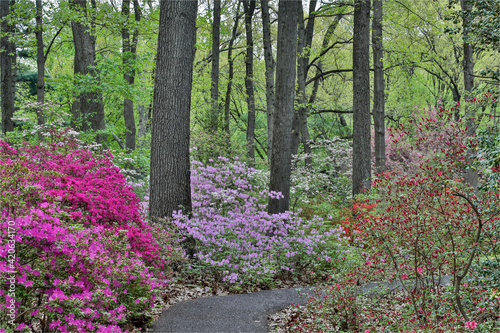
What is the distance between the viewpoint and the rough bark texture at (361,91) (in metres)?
8.48

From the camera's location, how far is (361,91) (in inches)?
335

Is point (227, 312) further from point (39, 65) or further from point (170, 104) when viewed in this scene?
point (39, 65)

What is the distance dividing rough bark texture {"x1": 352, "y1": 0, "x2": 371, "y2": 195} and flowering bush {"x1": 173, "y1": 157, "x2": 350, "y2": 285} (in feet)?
7.03

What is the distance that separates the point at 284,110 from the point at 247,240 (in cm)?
284

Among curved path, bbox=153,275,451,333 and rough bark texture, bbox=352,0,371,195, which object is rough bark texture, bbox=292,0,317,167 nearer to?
rough bark texture, bbox=352,0,371,195

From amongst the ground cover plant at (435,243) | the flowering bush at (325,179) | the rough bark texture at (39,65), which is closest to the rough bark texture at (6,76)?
the rough bark texture at (39,65)

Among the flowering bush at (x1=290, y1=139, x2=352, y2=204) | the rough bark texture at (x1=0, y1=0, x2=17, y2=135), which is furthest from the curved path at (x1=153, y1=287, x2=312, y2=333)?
the rough bark texture at (x1=0, y1=0, x2=17, y2=135)

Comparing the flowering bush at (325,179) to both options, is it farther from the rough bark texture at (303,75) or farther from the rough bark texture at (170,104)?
the rough bark texture at (170,104)

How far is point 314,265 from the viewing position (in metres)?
6.60

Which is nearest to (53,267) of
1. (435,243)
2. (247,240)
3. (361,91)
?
(435,243)

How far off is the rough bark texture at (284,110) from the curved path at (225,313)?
8.89 ft

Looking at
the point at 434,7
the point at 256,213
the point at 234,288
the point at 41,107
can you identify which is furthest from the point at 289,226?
the point at 434,7

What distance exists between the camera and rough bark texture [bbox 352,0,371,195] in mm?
8484

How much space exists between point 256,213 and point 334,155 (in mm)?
8377
